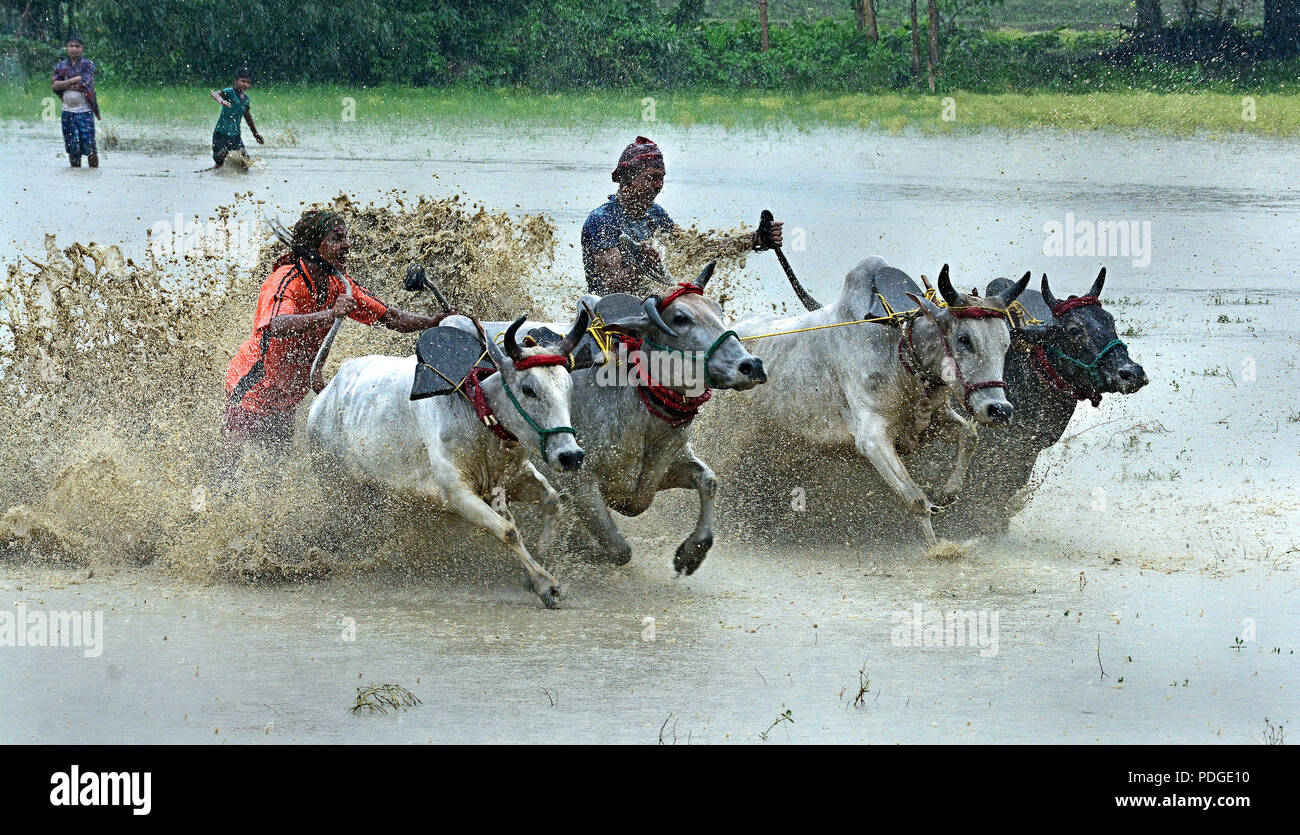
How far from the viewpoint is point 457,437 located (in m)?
6.88

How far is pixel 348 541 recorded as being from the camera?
7500 millimetres

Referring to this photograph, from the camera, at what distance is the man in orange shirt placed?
734 centimetres

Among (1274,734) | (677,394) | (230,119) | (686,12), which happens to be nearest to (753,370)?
(677,394)

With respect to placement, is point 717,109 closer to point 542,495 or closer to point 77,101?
point 77,101

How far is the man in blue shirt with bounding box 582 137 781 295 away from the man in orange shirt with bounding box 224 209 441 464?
41.9 inches

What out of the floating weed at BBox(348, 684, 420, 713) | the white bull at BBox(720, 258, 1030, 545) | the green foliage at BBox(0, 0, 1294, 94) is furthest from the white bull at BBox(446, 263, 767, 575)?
the green foliage at BBox(0, 0, 1294, 94)

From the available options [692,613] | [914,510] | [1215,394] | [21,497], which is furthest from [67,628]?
[1215,394]

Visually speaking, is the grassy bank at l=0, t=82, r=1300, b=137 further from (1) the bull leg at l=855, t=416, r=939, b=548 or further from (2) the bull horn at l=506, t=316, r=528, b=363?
(2) the bull horn at l=506, t=316, r=528, b=363

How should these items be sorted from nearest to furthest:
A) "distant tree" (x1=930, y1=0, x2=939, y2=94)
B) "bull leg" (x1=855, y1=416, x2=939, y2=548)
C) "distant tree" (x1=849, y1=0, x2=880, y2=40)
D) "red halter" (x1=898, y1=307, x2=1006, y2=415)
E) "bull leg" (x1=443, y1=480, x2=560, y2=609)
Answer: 1. "bull leg" (x1=443, y1=480, x2=560, y2=609)
2. "red halter" (x1=898, y1=307, x2=1006, y2=415)
3. "bull leg" (x1=855, y1=416, x2=939, y2=548)
4. "distant tree" (x1=930, y1=0, x2=939, y2=94)
5. "distant tree" (x1=849, y1=0, x2=880, y2=40)

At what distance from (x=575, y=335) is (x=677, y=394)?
54 centimetres

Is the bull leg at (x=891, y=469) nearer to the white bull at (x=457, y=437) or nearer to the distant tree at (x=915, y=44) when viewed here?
the white bull at (x=457, y=437)

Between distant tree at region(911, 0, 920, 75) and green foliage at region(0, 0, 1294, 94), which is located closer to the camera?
distant tree at region(911, 0, 920, 75)
